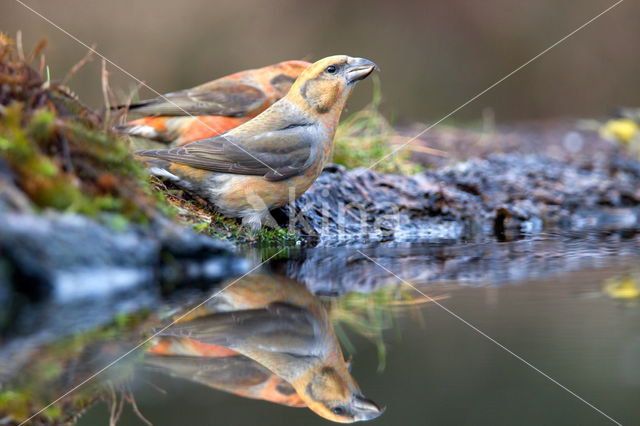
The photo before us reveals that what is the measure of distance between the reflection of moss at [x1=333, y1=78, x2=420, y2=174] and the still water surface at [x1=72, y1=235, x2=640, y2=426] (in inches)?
107

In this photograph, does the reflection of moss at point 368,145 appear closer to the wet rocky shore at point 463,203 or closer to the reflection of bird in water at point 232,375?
the wet rocky shore at point 463,203

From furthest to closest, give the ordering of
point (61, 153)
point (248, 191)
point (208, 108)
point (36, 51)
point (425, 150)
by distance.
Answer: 1. point (425, 150)
2. point (208, 108)
3. point (248, 191)
4. point (36, 51)
5. point (61, 153)

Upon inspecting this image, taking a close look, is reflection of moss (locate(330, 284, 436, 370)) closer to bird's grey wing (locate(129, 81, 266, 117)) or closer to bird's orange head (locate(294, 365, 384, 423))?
bird's orange head (locate(294, 365, 384, 423))

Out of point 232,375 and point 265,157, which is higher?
point 265,157

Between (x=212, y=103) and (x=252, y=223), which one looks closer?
(x=252, y=223)

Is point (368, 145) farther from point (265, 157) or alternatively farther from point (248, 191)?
point (248, 191)

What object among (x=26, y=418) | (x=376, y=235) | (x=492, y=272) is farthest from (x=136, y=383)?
(x=376, y=235)

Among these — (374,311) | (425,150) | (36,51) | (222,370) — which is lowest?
(222,370)

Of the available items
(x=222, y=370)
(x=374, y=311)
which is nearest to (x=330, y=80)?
(x=374, y=311)

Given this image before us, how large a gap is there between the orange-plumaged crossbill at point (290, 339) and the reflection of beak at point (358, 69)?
2.35 metres

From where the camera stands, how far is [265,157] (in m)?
4.82

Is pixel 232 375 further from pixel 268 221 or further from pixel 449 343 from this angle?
pixel 268 221

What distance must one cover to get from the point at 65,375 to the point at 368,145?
5.21 m

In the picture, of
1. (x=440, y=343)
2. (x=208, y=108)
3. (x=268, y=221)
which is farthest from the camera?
(x=208, y=108)
